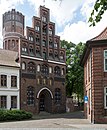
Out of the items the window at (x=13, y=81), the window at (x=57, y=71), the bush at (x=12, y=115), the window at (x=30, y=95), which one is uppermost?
the window at (x=57, y=71)

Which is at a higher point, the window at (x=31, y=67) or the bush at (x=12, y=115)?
the window at (x=31, y=67)

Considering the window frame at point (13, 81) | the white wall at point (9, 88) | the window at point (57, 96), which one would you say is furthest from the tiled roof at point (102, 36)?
Result: the window at point (57, 96)

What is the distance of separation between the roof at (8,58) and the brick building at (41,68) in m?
1.31

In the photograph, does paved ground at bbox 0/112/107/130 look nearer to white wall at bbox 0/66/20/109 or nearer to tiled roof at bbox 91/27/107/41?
tiled roof at bbox 91/27/107/41

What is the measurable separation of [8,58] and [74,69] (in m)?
18.4

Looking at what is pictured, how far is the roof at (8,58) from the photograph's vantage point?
4269 centimetres

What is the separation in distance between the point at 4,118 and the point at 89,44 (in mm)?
12145

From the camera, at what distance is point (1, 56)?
144 feet

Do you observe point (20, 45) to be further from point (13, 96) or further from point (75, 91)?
point (75, 91)

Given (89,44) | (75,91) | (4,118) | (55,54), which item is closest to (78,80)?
(75,91)

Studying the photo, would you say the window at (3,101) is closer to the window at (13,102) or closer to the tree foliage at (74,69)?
the window at (13,102)

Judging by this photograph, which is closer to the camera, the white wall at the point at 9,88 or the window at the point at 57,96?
the white wall at the point at 9,88

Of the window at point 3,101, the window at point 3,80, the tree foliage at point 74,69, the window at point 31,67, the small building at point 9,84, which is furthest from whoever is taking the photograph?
the tree foliage at point 74,69

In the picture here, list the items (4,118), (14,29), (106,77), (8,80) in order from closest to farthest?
(106,77), (4,118), (8,80), (14,29)
